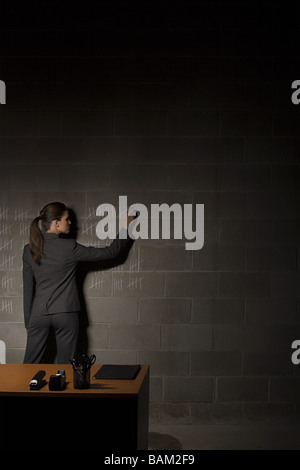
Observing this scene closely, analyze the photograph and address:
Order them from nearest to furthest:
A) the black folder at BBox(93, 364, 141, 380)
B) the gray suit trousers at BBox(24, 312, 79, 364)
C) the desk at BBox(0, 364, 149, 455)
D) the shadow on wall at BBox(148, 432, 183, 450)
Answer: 1. the desk at BBox(0, 364, 149, 455)
2. the black folder at BBox(93, 364, 141, 380)
3. the shadow on wall at BBox(148, 432, 183, 450)
4. the gray suit trousers at BBox(24, 312, 79, 364)

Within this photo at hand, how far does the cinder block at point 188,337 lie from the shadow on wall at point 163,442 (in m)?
0.70

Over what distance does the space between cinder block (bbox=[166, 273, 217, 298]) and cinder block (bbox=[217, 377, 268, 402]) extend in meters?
0.73

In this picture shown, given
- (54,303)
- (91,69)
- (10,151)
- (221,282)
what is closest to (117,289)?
(54,303)

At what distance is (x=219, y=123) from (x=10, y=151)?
1784mm

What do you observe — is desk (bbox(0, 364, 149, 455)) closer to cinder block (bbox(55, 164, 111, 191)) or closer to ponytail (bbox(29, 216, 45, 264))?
ponytail (bbox(29, 216, 45, 264))

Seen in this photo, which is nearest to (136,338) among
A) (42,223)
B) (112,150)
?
(42,223)

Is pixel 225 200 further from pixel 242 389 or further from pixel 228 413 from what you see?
pixel 228 413

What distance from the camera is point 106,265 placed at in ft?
13.7

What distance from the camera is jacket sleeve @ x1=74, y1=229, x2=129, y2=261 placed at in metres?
3.93

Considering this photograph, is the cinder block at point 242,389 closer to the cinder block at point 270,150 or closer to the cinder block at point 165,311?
the cinder block at point 165,311

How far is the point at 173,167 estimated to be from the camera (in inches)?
164

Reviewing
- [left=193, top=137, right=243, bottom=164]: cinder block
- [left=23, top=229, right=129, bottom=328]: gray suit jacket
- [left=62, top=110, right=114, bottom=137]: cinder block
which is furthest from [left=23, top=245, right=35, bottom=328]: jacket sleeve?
[left=193, top=137, right=243, bottom=164]: cinder block

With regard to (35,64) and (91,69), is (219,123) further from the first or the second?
(35,64)

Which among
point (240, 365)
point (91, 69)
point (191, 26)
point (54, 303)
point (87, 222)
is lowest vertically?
point (240, 365)
